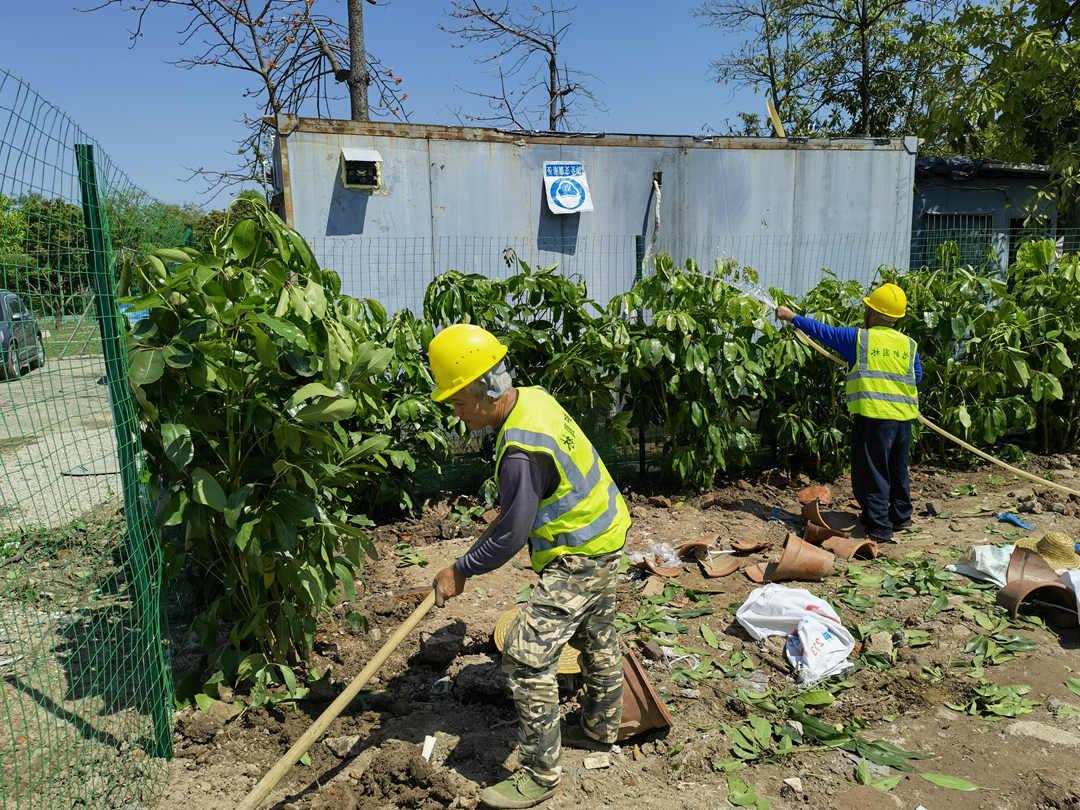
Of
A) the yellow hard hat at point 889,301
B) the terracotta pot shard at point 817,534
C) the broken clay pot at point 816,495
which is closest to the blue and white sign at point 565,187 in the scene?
the yellow hard hat at point 889,301

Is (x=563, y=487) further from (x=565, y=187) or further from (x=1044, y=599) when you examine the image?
(x=565, y=187)

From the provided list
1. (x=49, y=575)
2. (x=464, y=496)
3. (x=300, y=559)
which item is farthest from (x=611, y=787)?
(x=49, y=575)

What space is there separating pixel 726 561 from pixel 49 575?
14.4 feet

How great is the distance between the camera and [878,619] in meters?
→ 4.48

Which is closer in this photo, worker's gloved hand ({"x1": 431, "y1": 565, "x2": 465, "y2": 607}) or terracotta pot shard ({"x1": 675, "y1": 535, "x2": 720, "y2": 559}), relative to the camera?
worker's gloved hand ({"x1": 431, "y1": 565, "x2": 465, "y2": 607})

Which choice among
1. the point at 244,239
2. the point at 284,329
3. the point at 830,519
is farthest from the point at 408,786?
the point at 830,519

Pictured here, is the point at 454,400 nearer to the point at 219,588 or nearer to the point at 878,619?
the point at 219,588

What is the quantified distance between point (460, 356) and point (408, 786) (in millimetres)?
1727

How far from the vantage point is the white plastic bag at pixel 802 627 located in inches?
155

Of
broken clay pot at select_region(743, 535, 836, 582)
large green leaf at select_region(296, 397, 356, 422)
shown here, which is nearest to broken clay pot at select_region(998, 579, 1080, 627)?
broken clay pot at select_region(743, 535, 836, 582)

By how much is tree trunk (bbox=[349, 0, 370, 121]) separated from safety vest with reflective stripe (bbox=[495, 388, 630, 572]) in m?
9.20

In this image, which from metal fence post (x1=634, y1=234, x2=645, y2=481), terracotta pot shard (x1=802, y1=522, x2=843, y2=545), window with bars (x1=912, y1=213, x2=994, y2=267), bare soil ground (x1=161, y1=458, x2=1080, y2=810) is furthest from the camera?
window with bars (x1=912, y1=213, x2=994, y2=267)

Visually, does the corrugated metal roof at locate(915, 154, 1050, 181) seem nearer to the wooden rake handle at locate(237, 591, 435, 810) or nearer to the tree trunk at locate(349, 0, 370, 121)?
the tree trunk at locate(349, 0, 370, 121)

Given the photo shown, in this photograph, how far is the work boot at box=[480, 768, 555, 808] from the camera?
3.04 meters
